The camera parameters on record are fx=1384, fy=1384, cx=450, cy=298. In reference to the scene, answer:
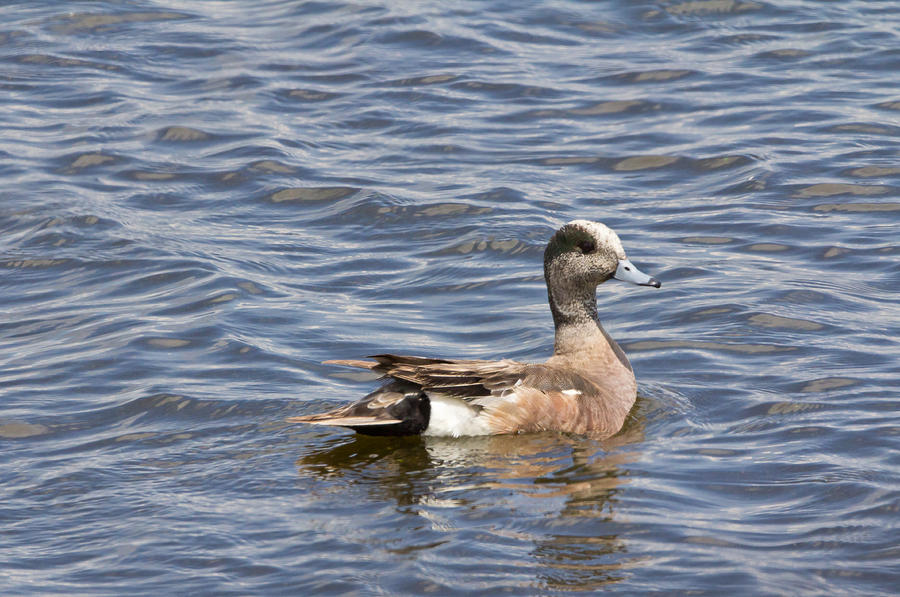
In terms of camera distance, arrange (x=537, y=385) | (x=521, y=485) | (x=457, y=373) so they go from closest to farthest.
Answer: (x=521, y=485)
(x=457, y=373)
(x=537, y=385)

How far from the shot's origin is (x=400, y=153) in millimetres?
14695

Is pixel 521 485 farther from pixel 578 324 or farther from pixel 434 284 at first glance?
pixel 434 284

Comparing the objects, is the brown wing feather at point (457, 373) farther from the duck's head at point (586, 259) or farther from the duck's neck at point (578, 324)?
the duck's head at point (586, 259)

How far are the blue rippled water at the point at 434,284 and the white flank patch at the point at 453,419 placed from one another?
102mm

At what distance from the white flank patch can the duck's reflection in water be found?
6cm

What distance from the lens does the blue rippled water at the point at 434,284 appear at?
711 cm

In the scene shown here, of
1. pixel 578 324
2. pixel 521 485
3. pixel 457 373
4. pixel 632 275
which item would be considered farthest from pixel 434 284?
pixel 521 485

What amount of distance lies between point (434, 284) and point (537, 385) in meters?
3.10

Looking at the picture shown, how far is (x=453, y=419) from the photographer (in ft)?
28.2

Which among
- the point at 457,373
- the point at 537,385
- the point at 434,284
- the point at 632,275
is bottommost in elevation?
the point at 434,284

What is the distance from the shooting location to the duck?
8.39 metres

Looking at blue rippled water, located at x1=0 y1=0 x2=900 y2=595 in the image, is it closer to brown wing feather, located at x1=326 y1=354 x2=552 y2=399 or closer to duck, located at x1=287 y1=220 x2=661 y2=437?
duck, located at x1=287 y1=220 x2=661 y2=437

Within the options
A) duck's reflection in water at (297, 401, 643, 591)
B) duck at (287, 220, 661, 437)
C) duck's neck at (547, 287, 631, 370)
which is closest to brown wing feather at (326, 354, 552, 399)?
duck at (287, 220, 661, 437)

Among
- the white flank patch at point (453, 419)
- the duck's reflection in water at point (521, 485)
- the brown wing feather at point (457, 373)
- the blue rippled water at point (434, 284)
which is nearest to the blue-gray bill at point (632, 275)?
the blue rippled water at point (434, 284)
